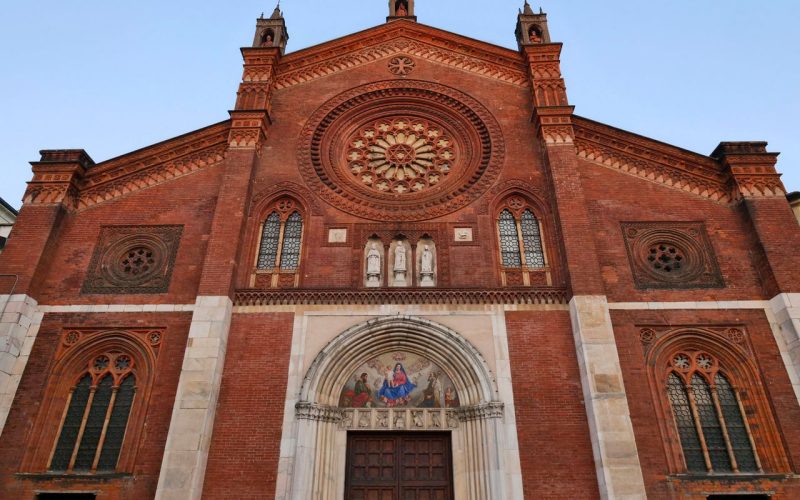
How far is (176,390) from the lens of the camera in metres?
13.1

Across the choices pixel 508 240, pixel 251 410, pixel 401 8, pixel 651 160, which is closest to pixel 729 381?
pixel 508 240

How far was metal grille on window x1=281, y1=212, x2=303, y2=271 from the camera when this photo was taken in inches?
602

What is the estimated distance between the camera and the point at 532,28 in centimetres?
1981

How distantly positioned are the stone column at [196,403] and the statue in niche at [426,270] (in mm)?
4877

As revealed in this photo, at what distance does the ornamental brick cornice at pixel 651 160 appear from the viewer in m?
16.2

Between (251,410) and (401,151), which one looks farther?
(401,151)

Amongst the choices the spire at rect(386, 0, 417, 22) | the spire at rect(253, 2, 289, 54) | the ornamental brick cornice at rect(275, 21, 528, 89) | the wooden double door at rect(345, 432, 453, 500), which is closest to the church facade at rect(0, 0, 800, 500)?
the wooden double door at rect(345, 432, 453, 500)

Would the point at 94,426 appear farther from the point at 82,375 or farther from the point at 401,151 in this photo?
the point at 401,151

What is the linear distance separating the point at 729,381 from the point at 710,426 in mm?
1270

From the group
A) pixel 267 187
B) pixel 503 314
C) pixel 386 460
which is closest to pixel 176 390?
pixel 386 460

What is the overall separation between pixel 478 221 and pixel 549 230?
6.33 ft

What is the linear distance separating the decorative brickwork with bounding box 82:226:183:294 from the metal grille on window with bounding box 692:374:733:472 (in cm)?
1329

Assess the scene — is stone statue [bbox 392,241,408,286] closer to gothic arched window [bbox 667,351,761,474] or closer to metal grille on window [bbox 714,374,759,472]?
gothic arched window [bbox 667,351,761,474]

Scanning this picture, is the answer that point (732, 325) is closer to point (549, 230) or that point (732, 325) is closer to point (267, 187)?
point (549, 230)
